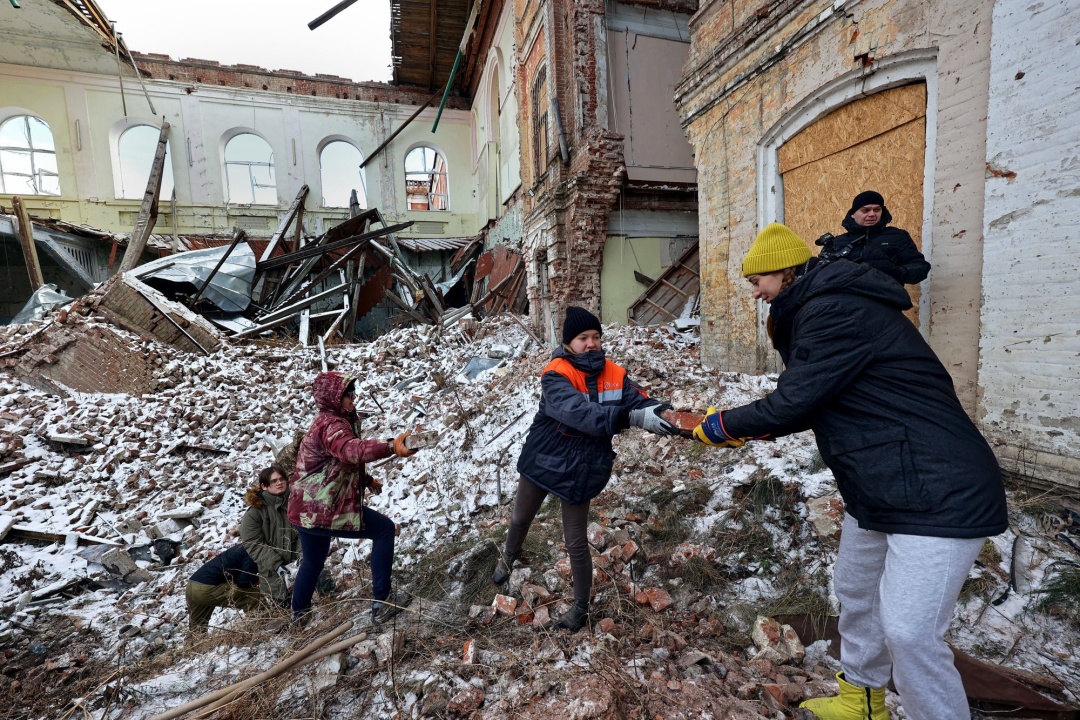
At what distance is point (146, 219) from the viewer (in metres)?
12.4

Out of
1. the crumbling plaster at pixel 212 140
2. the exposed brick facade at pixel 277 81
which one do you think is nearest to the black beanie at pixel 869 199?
the crumbling plaster at pixel 212 140

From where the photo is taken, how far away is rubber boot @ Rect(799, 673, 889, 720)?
183cm

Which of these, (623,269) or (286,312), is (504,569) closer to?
(623,269)

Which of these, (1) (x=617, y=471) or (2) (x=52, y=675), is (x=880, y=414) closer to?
(1) (x=617, y=471)

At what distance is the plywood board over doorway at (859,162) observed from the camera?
3.69 m

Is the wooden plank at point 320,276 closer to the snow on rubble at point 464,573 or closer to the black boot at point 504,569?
the snow on rubble at point 464,573

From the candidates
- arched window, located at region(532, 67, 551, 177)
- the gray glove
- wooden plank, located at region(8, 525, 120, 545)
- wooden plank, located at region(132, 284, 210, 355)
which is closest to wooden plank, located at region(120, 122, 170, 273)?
wooden plank, located at region(132, 284, 210, 355)

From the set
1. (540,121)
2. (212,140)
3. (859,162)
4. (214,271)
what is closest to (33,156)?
(212,140)

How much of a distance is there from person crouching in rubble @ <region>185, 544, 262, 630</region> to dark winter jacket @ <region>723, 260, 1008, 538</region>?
12.1ft

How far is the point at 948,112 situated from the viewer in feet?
10.9

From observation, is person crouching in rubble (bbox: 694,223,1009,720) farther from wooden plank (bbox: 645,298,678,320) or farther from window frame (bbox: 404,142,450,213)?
window frame (bbox: 404,142,450,213)

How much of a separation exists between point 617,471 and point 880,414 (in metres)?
3.05

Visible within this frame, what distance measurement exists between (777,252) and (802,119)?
3780mm

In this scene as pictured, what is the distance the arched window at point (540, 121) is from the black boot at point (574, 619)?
9004mm
